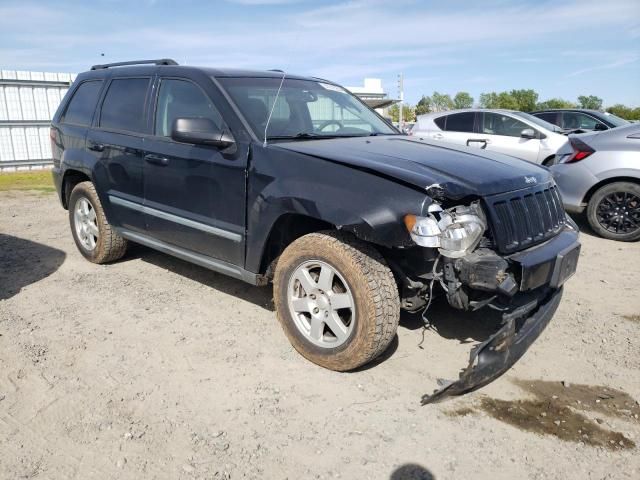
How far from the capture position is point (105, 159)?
4.88 metres

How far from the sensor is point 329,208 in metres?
3.13

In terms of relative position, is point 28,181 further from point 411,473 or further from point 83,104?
point 411,473

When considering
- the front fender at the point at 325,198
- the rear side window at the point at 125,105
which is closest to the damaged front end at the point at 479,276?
the front fender at the point at 325,198

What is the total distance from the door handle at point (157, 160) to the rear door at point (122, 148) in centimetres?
13

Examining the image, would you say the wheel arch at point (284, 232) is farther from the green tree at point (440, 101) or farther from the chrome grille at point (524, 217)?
the green tree at point (440, 101)

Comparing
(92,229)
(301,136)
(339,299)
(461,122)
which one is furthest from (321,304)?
(461,122)

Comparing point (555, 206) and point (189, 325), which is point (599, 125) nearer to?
point (555, 206)

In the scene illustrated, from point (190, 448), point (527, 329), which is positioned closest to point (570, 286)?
point (527, 329)

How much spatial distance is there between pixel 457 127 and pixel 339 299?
7359mm

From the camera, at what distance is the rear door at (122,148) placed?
4574 mm

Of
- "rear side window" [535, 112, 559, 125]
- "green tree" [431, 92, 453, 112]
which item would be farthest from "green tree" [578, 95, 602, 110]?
"rear side window" [535, 112, 559, 125]

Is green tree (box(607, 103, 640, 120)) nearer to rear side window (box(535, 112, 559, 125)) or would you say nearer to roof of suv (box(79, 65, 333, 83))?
rear side window (box(535, 112, 559, 125))

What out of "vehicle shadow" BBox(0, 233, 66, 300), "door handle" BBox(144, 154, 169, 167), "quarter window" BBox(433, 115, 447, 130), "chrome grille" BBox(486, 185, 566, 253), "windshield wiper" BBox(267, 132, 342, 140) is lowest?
"vehicle shadow" BBox(0, 233, 66, 300)

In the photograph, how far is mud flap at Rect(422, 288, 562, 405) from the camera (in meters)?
2.78
